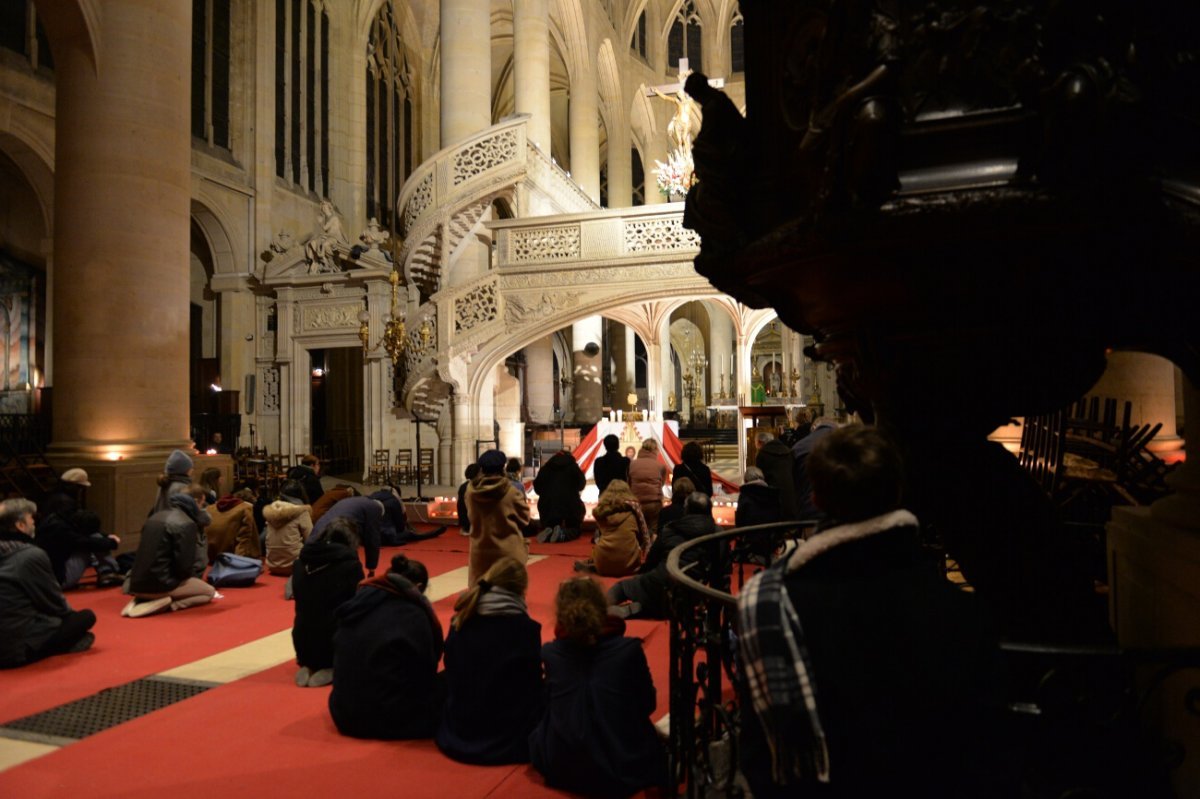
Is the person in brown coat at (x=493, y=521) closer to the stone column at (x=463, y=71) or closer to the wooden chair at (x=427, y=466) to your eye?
the wooden chair at (x=427, y=466)

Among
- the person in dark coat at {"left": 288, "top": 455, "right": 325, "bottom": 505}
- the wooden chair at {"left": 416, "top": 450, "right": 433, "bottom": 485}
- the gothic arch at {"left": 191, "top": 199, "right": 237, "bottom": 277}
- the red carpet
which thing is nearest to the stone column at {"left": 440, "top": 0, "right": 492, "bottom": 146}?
the wooden chair at {"left": 416, "top": 450, "right": 433, "bottom": 485}

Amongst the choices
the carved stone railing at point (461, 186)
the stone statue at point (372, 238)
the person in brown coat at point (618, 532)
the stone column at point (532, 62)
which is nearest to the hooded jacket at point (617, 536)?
the person in brown coat at point (618, 532)

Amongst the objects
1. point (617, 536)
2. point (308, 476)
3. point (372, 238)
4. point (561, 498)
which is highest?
point (372, 238)

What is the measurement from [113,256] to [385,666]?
7745mm

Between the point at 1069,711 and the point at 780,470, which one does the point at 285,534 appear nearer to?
the point at 780,470

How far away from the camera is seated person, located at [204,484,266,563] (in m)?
8.18

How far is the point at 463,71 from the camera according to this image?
17.1 m

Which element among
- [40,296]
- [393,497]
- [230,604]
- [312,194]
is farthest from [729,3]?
[230,604]

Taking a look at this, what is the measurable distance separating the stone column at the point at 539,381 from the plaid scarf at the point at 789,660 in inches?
844

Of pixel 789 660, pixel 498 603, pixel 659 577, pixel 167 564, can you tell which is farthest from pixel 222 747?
pixel 789 660

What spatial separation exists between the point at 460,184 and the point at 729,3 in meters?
21.7

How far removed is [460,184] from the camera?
15.3 metres

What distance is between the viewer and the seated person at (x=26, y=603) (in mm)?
5168

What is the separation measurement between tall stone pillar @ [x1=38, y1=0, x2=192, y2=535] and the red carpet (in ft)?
12.7
